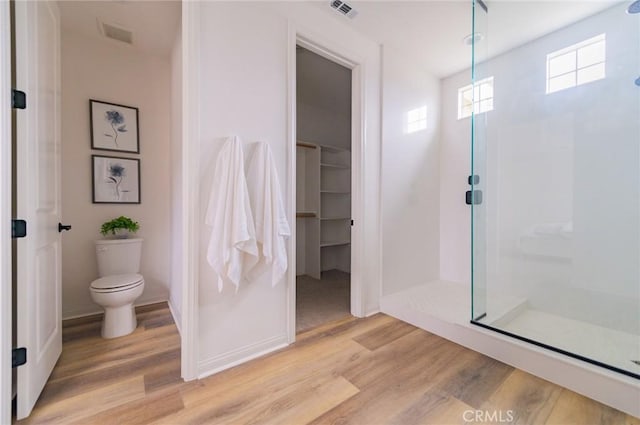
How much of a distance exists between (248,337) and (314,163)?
2.50m

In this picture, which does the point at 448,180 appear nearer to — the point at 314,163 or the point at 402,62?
the point at 402,62

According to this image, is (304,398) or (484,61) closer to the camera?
(304,398)

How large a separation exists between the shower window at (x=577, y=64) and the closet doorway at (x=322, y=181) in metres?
1.88

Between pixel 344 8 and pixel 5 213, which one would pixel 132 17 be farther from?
pixel 5 213

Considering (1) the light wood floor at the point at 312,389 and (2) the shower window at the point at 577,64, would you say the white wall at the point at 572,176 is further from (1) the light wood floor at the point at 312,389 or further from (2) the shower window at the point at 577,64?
(1) the light wood floor at the point at 312,389

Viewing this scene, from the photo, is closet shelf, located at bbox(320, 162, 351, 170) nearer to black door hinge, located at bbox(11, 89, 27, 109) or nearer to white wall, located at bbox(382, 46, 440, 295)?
white wall, located at bbox(382, 46, 440, 295)

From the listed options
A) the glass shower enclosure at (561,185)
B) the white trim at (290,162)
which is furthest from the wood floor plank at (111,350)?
the glass shower enclosure at (561,185)

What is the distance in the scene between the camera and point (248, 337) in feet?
5.61

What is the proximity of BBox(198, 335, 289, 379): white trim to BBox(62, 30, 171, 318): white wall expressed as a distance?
1.46m

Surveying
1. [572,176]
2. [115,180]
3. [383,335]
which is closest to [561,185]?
[572,176]

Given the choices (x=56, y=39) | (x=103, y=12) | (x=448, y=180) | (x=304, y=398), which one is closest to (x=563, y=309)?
(x=448, y=180)

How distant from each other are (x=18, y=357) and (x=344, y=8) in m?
2.89

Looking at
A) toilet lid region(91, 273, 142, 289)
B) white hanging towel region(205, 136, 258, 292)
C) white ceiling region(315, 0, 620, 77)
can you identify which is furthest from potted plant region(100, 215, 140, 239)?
white ceiling region(315, 0, 620, 77)

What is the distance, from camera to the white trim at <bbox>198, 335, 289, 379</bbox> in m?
1.55
